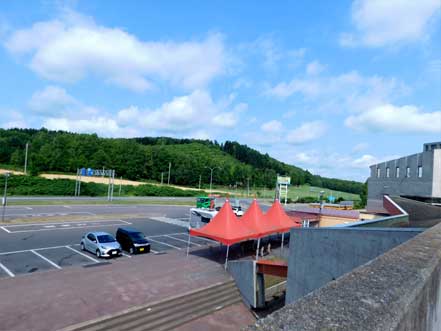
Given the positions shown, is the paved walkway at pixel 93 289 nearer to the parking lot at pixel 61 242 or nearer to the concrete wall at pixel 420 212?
the parking lot at pixel 61 242

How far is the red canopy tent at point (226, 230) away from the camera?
1706cm

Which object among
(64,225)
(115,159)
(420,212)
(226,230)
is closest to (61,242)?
(64,225)

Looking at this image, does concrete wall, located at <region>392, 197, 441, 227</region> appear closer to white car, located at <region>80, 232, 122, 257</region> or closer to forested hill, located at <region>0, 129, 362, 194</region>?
white car, located at <region>80, 232, 122, 257</region>

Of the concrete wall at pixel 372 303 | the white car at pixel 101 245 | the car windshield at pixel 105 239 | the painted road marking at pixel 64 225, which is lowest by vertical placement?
the painted road marking at pixel 64 225

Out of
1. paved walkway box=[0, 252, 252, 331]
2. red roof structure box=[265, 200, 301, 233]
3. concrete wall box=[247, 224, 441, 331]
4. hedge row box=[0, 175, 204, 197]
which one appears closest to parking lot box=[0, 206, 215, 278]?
paved walkway box=[0, 252, 252, 331]

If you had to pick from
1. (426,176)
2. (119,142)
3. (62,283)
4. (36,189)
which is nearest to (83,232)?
(62,283)

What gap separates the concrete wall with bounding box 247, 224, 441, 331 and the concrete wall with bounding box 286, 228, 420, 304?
190 inches

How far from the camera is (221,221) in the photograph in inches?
704

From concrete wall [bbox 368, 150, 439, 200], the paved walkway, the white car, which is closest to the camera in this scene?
the paved walkway

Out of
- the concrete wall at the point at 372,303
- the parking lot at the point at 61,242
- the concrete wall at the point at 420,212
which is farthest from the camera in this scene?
the parking lot at the point at 61,242

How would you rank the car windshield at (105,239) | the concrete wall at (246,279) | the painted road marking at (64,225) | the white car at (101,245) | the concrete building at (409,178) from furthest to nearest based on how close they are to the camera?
the painted road marking at (64,225), the concrete building at (409,178), the car windshield at (105,239), the white car at (101,245), the concrete wall at (246,279)

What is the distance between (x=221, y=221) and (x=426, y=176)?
18509 mm

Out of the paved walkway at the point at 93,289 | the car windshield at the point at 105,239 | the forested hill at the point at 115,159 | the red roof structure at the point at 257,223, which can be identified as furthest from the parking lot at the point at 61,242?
the forested hill at the point at 115,159

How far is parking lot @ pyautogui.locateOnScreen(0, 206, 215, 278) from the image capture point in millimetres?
16500
